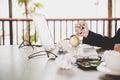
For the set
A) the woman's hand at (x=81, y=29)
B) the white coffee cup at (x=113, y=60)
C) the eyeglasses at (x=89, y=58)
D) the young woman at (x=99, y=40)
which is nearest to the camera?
the white coffee cup at (x=113, y=60)

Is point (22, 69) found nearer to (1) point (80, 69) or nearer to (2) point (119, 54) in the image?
(1) point (80, 69)

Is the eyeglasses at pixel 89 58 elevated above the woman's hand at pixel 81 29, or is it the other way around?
the woman's hand at pixel 81 29

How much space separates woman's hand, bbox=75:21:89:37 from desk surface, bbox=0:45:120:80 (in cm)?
42

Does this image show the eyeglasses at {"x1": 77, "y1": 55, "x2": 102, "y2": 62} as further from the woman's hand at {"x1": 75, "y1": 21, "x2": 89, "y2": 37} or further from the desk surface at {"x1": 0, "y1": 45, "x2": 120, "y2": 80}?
the woman's hand at {"x1": 75, "y1": 21, "x2": 89, "y2": 37}

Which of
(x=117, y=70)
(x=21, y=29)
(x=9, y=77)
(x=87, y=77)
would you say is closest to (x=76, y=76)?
(x=87, y=77)

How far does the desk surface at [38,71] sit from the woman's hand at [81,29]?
42cm

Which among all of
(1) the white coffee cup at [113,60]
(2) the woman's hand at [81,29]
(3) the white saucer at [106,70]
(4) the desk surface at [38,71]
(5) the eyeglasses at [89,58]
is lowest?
(4) the desk surface at [38,71]

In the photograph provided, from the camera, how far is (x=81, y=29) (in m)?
1.93

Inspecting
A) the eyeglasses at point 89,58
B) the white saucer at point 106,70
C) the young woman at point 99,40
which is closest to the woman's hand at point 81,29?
the young woman at point 99,40

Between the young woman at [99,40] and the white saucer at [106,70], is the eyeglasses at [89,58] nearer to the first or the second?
the white saucer at [106,70]

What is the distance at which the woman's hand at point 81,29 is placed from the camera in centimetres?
189

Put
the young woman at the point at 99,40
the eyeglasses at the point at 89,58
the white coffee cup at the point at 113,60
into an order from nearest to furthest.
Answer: the white coffee cup at the point at 113,60 → the eyeglasses at the point at 89,58 → the young woman at the point at 99,40

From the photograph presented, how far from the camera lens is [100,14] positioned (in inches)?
221

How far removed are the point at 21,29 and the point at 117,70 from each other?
4.47m
